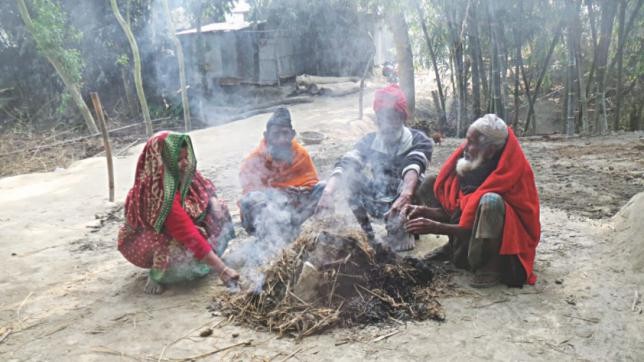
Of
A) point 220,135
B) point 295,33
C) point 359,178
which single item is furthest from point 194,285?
point 295,33

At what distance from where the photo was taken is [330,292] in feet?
9.23

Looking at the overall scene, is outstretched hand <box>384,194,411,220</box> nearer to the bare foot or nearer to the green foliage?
the bare foot

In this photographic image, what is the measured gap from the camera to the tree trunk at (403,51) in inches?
440

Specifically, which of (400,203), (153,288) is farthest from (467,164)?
(153,288)

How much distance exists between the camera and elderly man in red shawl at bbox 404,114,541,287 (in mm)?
2912

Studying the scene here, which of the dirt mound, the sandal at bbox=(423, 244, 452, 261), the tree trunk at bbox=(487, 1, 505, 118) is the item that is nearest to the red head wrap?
the sandal at bbox=(423, 244, 452, 261)

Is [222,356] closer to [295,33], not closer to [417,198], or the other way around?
[417,198]

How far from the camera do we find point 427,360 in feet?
7.70

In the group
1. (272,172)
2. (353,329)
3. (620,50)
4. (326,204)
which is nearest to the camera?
(353,329)

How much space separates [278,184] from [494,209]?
1.83 meters

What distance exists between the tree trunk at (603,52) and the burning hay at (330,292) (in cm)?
622

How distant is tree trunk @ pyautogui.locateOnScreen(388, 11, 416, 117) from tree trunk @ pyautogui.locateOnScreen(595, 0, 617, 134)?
447cm

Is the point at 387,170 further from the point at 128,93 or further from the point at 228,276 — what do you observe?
the point at 128,93

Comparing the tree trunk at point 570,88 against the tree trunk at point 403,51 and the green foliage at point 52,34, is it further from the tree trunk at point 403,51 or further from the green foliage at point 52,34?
the green foliage at point 52,34
